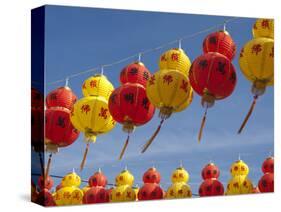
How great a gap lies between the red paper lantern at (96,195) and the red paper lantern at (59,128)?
1.71ft

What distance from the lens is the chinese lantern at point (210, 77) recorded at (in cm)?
776

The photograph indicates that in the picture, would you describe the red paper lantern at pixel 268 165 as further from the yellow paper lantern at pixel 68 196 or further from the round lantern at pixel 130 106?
the yellow paper lantern at pixel 68 196

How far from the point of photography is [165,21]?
25.4ft

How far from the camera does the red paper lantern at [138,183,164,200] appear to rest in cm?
770

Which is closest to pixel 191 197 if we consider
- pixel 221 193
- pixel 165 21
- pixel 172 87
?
pixel 221 193

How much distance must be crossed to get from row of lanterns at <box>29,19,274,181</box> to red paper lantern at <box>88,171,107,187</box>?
0.62 ft

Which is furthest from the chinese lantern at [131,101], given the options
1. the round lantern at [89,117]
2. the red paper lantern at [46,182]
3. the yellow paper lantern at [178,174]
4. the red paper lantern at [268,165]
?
the red paper lantern at [268,165]

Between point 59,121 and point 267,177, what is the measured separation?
233 centimetres

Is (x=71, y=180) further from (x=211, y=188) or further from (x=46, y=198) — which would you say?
(x=211, y=188)

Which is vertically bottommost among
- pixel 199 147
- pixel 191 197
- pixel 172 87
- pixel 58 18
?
pixel 191 197

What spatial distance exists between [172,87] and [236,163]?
1.08m

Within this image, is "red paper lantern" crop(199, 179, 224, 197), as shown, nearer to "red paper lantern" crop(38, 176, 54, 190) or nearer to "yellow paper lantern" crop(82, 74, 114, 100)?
"yellow paper lantern" crop(82, 74, 114, 100)

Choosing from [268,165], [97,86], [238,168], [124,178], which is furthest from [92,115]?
[268,165]

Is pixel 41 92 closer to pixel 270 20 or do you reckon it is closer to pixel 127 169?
pixel 127 169
